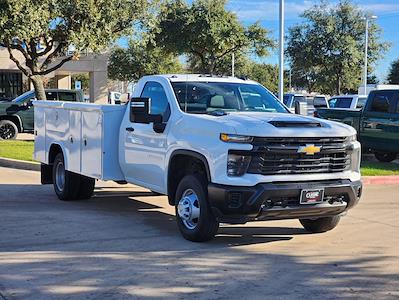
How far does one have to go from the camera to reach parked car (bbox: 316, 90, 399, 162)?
15.0 meters

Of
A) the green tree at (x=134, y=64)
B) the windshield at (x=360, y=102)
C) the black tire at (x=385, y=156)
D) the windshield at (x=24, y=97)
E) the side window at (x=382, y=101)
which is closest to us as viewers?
the side window at (x=382, y=101)

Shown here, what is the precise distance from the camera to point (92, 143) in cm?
897

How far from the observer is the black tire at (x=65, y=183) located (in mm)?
9945

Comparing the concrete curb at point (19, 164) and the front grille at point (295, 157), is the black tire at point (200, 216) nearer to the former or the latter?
the front grille at point (295, 157)

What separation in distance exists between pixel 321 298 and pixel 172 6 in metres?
28.1

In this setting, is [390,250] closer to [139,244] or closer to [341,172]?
[341,172]

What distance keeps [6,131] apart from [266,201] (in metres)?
15.7

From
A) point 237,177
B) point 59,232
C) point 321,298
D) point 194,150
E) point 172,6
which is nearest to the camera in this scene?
point 321,298

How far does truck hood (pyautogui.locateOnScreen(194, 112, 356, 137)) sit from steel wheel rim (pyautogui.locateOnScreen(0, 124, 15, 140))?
14.6m

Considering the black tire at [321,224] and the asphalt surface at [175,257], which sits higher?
the black tire at [321,224]

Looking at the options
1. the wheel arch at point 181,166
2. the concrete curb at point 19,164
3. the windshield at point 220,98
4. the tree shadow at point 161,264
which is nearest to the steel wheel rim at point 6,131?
the concrete curb at point 19,164

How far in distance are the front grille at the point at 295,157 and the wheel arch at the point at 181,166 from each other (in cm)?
70

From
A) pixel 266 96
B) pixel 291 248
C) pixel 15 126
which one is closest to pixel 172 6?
pixel 15 126

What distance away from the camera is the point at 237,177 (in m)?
6.49
